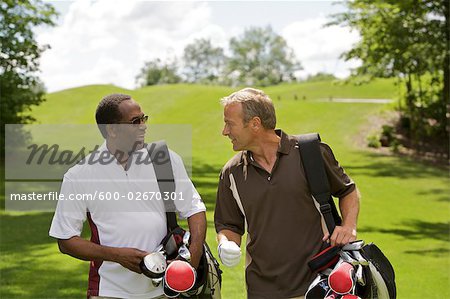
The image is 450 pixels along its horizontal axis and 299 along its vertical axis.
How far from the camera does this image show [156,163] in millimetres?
3992

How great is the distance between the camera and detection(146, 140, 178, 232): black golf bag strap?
394 cm

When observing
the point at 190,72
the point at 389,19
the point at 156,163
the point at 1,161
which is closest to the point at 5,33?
the point at 1,161

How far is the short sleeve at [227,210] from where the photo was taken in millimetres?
4094

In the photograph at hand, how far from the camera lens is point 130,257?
12.4 ft

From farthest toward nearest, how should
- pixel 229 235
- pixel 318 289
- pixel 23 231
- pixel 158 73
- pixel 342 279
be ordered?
pixel 158 73, pixel 23 231, pixel 229 235, pixel 318 289, pixel 342 279

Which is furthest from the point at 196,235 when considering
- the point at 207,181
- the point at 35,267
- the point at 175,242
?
the point at 207,181

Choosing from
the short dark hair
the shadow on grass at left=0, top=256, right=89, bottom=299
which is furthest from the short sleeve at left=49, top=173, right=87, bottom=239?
the shadow on grass at left=0, top=256, right=89, bottom=299

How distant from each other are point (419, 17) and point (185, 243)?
2605cm

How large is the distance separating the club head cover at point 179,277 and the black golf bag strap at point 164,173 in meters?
0.28

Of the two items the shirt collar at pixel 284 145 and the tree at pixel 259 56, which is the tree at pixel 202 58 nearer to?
the tree at pixel 259 56

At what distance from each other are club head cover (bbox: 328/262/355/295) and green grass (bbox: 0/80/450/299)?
5329 mm

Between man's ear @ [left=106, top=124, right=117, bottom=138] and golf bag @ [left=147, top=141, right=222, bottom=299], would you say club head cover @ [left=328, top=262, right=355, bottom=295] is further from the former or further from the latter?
man's ear @ [left=106, top=124, right=117, bottom=138]

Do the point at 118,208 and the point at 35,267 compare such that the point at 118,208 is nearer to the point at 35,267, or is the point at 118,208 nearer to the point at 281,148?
the point at 281,148

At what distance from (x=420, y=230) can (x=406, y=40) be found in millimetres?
13689
